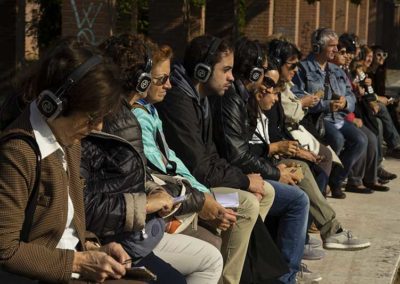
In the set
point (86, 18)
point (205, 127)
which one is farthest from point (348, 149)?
point (205, 127)

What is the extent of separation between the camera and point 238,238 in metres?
5.70

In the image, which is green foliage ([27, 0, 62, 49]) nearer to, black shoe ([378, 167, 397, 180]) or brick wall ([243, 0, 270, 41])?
brick wall ([243, 0, 270, 41])

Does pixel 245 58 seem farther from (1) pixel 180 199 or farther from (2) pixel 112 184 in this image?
(2) pixel 112 184

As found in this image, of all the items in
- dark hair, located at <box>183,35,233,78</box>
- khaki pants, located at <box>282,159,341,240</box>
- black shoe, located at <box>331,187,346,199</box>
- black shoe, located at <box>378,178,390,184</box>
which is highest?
dark hair, located at <box>183,35,233,78</box>

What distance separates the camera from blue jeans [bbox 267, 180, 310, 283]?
A: 646 centimetres

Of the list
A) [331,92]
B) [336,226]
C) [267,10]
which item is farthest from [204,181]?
[267,10]

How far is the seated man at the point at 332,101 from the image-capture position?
9484 mm

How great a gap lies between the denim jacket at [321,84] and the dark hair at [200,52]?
125 inches

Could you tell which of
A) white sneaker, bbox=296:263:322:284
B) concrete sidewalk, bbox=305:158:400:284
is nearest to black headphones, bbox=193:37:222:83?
white sneaker, bbox=296:263:322:284

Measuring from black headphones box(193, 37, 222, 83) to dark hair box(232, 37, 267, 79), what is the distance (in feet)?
2.26

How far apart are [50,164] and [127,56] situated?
142 centimetres

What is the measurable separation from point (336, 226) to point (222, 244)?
7.35ft

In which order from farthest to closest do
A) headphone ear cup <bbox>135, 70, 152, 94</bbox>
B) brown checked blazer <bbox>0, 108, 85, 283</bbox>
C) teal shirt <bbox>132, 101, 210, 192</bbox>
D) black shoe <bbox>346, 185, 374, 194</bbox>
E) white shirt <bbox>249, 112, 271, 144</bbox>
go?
black shoe <bbox>346, 185, 374, 194</bbox> < white shirt <bbox>249, 112, 271, 144</bbox> < teal shirt <bbox>132, 101, 210, 192</bbox> < headphone ear cup <bbox>135, 70, 152, 94</bbox> < brown checked blazer <bbox>0, 108, 85, 283</bbox>

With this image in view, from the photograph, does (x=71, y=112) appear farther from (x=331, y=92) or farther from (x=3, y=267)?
(x=331, y=92)
